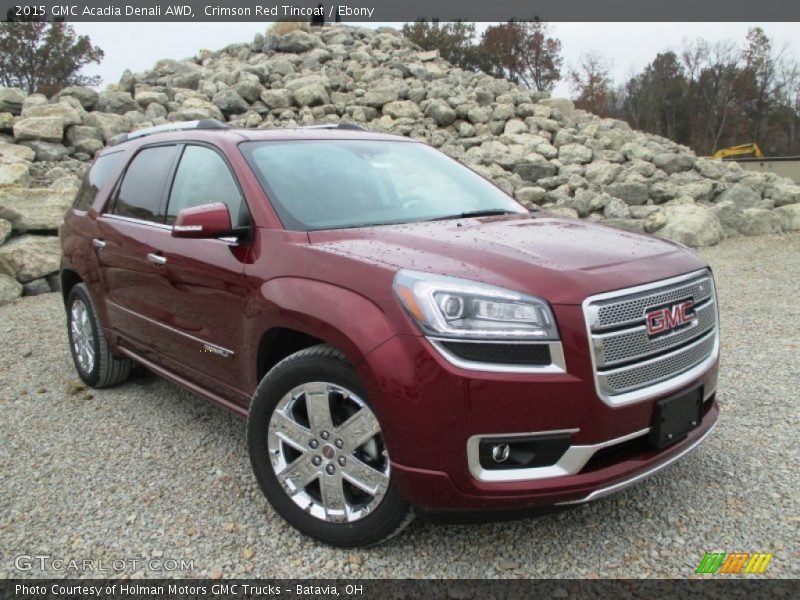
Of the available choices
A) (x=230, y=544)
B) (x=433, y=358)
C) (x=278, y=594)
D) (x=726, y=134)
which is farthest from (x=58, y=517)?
(x=726, y=134)

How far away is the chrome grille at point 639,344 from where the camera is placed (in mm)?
2367

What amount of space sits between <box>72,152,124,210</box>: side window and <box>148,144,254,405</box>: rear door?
1150 millimetres

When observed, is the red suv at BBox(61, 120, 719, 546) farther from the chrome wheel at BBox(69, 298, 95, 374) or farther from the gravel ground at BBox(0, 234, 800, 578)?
the chrome wheel at BBox(69, 298, 95, 374)

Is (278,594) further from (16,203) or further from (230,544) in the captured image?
(16,203)

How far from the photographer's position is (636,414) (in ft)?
8.01

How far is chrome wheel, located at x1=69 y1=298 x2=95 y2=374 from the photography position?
4848 millimetres

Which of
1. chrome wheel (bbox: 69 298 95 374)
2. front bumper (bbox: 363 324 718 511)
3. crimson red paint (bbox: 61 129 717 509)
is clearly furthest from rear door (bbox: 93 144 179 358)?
front bumper (bbox: 363 324 718 511)

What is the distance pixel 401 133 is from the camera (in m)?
14.7

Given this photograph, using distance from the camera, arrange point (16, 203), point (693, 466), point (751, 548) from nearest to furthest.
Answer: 1. point (751, 548)
2. point (693, 466)
3. point (16, 203)

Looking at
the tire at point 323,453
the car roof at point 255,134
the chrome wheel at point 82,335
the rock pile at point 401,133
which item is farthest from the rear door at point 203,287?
the rock pile at point 401,133

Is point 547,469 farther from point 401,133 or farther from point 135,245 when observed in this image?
point 401,133

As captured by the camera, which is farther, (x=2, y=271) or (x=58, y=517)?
(x=2, y=271)

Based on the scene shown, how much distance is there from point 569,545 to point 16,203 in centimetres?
905

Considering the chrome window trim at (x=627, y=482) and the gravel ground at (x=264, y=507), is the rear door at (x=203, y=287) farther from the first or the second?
the chrome window trim at (x=627, y=482)
